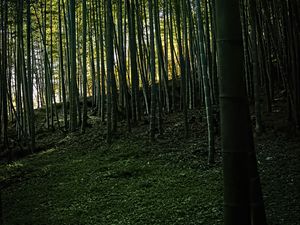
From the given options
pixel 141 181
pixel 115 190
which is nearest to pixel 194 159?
pixel 141 181

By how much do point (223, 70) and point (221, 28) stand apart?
224mm

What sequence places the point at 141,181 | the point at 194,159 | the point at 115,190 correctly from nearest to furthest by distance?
the point at 115,190, the point at 141,181, the point at 194,159

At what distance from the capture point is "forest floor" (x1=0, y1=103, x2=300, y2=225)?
4.42 metres

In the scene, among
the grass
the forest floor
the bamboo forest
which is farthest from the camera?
the grass

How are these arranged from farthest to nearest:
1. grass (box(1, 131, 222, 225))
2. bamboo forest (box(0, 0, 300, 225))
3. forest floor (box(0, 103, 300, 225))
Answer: grass (box(1, 131, 222, 225)), forest floor (box(0, 103, 300, 225)), bamboo forest (box(0, 0, 300, 225))

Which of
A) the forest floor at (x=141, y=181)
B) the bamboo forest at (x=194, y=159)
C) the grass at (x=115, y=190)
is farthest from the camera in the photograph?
the grass at (x=115, y=190)

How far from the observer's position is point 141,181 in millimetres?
5859

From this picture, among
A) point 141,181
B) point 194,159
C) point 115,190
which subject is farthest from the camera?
point 194,159

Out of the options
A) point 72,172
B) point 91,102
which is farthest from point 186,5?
point 91,102

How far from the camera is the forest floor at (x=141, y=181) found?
4422 millimetres

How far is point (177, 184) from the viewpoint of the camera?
548 cm

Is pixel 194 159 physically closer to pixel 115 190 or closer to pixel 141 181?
pixel 141 181

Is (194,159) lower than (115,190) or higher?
higher

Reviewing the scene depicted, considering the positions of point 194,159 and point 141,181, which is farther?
point 194,159
